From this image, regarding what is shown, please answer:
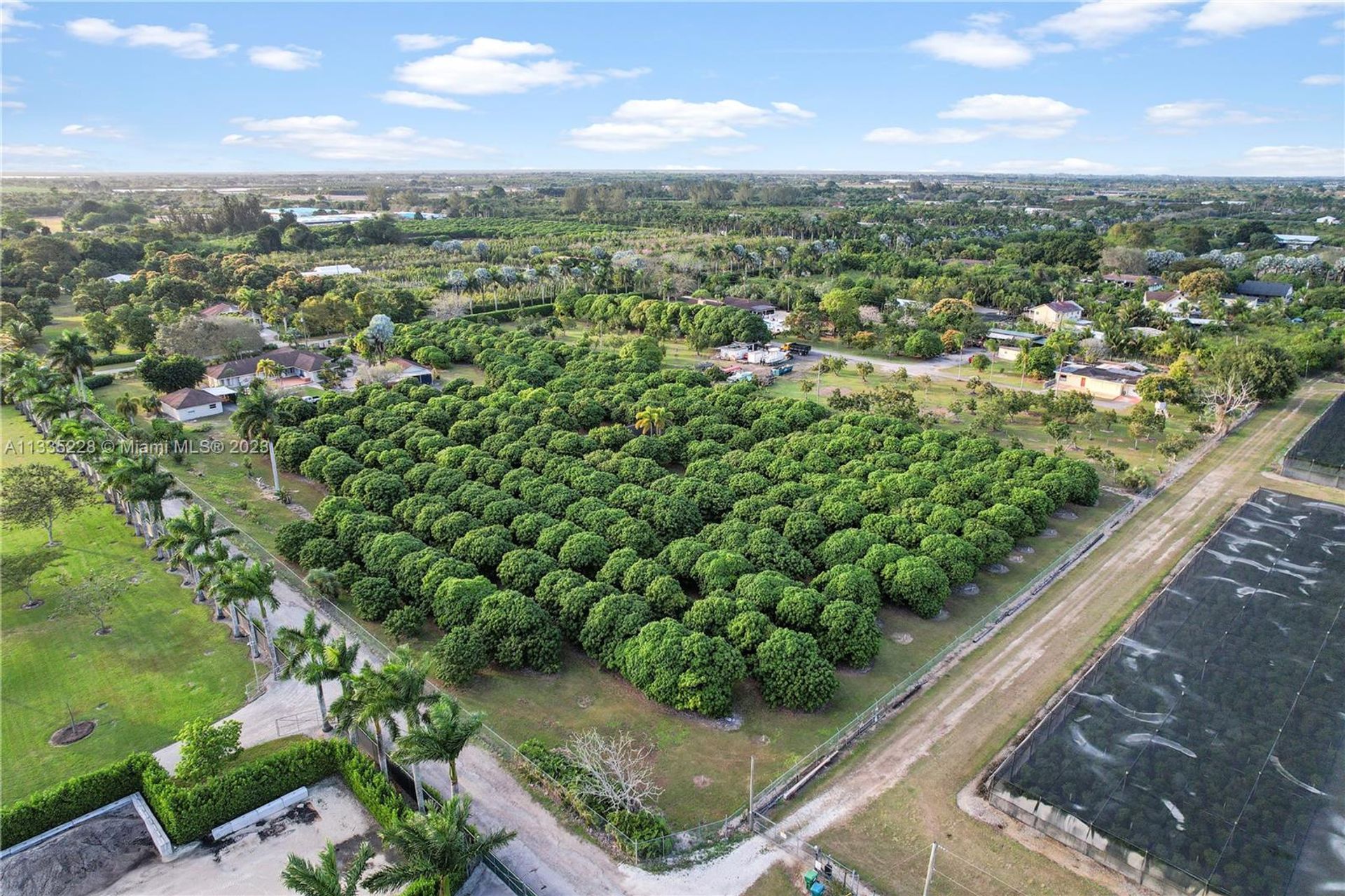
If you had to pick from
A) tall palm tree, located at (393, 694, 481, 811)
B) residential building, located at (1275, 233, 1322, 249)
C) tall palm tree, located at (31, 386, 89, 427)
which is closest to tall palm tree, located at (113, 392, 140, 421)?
tall palm tree, located at (31, 386, 89, 427)

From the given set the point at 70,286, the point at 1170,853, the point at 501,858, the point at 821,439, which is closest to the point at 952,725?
the point at 1170,853

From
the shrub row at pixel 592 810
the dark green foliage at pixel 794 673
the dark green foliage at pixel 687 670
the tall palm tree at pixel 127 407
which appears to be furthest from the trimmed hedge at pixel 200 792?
the tall palm tree at pixel 127 407

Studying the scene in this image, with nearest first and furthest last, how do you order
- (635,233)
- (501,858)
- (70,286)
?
(501,858) < (70,286) < (635,233)

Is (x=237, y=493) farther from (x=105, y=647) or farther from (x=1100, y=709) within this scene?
(x=1100, y=709)

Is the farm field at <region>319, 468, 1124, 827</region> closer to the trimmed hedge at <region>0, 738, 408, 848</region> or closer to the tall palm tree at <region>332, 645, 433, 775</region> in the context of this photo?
the trimmed hedge at <region>0, 738, 408, 848</region>

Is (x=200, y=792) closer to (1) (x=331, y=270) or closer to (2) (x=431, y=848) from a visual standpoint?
(2) (x=431, y=848)

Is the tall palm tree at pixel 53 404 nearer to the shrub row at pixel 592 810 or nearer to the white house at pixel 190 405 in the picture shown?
the white house at pixel 190 405
